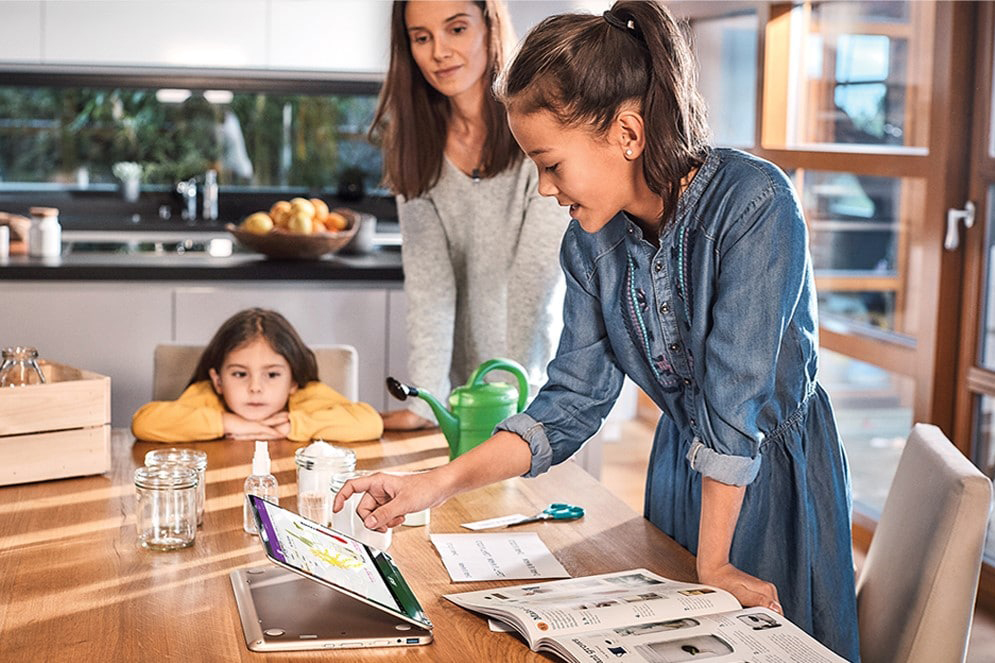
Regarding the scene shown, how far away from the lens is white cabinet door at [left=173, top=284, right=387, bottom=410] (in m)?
3.44

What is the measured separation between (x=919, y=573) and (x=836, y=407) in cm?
296

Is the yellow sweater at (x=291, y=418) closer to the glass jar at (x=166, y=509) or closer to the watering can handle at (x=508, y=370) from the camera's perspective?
the watering can handle at (x=508, y=370)

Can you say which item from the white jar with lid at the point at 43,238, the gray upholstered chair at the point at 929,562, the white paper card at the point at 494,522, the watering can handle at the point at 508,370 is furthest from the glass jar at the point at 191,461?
the white jar with lid at the point at 43,238

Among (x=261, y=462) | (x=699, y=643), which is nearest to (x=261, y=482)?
(x=261, y=462)

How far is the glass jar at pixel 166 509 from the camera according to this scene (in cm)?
162

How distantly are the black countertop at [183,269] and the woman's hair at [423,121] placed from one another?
105 centimetres

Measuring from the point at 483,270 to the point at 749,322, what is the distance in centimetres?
109

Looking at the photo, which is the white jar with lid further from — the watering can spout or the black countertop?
the watering can spout

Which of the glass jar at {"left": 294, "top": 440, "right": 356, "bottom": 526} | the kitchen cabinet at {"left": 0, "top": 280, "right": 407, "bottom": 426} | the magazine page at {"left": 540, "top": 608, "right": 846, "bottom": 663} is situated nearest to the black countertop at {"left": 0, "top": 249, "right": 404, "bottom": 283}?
the kitchen cabinet at {"left": 0, "top": 280, "right": 407, "bottom": 426}

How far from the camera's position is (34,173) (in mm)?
5137

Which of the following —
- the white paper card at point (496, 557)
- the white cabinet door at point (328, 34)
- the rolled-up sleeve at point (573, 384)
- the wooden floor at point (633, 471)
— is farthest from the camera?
the white cabinet door at point (328, 34)

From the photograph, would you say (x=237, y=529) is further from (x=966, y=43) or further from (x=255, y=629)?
(x=966, y=43)

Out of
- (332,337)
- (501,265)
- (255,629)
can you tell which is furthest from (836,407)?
(255,629)

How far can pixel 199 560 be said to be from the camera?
5.21 ft
